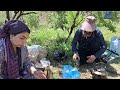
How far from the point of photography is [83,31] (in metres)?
4.26

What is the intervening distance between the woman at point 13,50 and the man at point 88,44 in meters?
1.56

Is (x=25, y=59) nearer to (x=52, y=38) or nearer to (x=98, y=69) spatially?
(x=98, y=69)

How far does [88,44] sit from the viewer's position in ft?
14.5

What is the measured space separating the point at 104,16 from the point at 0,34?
3.00m

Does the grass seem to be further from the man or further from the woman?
the woman

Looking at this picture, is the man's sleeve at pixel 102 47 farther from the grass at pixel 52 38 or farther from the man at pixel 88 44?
the grass at pixel 52 38

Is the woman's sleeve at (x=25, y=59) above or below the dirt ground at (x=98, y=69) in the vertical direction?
above

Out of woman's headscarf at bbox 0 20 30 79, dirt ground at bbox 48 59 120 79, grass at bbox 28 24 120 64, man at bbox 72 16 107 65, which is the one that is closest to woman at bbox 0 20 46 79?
woman's headscarf at bbox 0 20 30 79

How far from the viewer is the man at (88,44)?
4.25 m

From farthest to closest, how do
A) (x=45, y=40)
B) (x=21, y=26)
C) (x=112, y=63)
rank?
(x=45, y=40)
(x=112, y=63)
(x=21, y=26)

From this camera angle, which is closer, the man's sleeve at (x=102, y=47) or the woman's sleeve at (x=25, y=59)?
the woman's sleeve at (x=25, y=59)

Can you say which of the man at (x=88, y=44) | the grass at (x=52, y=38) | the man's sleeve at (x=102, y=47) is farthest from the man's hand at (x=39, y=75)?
the grass at (x=52, y=38)
